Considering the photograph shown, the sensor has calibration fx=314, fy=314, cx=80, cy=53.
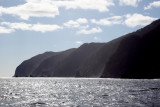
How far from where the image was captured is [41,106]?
51125 mm

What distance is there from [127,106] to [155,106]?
4335mm

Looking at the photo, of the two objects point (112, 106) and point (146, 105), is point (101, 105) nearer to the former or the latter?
point (112, 106)

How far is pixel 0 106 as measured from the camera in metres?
50.8

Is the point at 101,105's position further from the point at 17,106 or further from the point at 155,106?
the point at 17,106

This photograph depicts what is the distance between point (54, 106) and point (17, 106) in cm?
606

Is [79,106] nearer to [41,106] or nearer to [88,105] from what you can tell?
[88,105]

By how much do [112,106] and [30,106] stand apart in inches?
526

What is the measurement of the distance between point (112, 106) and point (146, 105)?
5.71 meters

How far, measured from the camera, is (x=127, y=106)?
4931 cm

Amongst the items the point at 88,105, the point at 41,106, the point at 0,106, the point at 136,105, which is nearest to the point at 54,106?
A: the point at 41,106

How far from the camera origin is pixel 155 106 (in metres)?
49.0

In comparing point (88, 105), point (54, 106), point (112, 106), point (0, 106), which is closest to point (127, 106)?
point (112, 106)

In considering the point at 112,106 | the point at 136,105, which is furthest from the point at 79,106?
the point at 136,105

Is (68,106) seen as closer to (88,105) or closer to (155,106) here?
(88,105)
